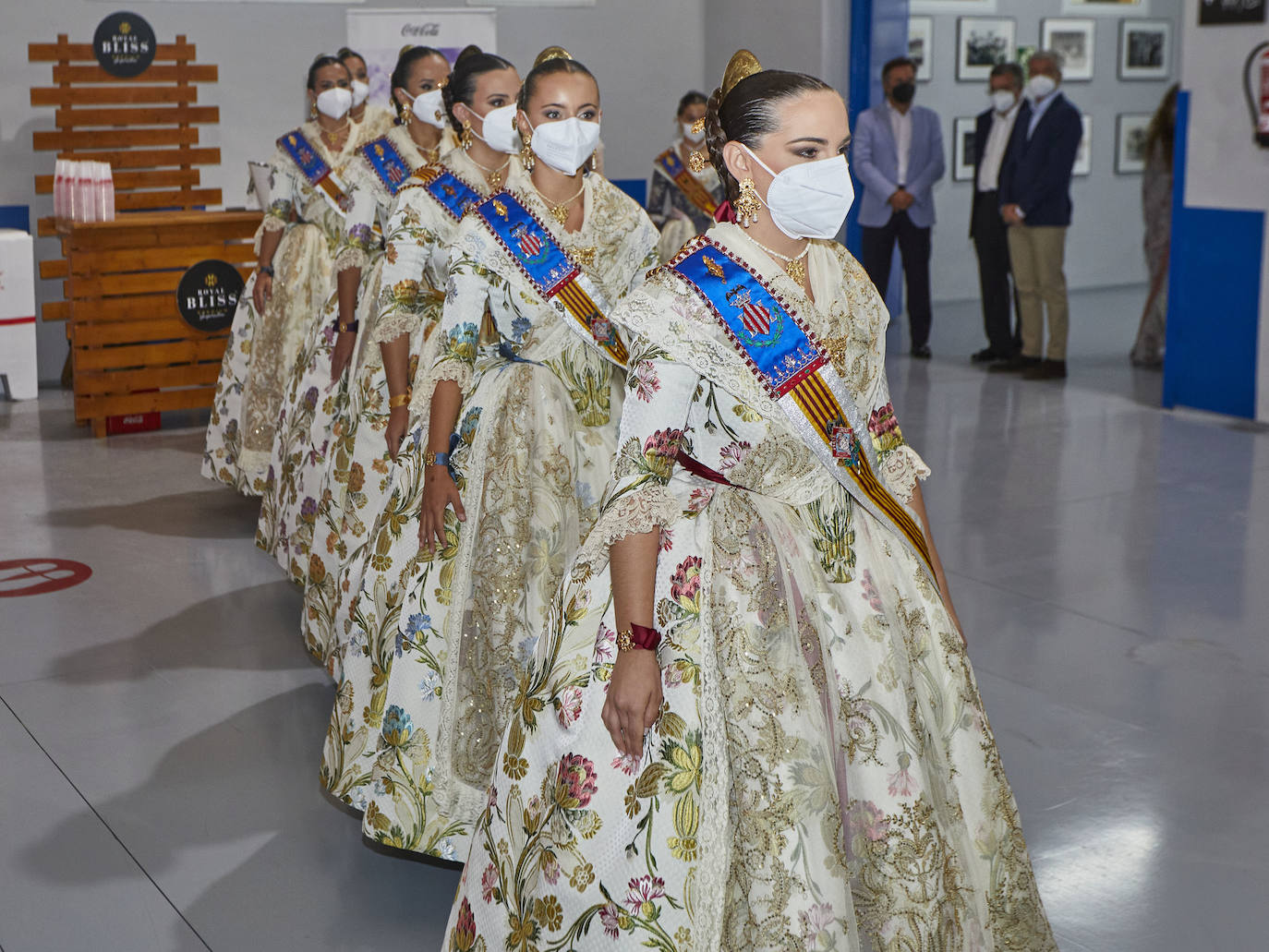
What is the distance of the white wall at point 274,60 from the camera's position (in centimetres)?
813

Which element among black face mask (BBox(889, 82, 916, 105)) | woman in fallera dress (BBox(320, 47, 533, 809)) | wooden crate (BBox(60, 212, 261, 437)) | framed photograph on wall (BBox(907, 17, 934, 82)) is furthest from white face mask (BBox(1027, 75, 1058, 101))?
woman in fallera dress (BBox(320, 47, 533, 809))

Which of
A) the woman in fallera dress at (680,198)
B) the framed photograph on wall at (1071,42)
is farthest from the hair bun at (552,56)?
the framed photograph on wall at (1071,42)

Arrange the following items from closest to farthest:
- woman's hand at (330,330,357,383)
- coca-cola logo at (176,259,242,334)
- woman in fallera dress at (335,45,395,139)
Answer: woman's hand at (330,330,357,383) < woman in fallera dress at (335,45,395,139) < coca-cola logo at (176,259,242,334)

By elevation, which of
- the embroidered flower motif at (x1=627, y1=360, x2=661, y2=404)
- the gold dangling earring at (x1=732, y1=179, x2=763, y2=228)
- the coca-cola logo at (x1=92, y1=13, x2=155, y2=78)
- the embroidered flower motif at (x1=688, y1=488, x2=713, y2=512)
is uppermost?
the coca-cola logo at (x1=92, y1=13, x2=155, y2=78)

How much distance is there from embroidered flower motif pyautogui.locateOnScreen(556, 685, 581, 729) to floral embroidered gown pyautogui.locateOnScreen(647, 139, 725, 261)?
17.1 ft

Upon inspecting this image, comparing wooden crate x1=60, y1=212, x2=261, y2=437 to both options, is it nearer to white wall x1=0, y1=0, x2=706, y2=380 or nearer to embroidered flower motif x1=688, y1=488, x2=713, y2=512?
white wall x1=0, y1=0, x2=706, y2=380

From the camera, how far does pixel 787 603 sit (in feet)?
6.73

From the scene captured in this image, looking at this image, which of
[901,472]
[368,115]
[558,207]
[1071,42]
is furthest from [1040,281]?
[901,472]

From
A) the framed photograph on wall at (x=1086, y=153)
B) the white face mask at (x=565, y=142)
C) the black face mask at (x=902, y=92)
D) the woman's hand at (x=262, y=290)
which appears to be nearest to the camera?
the white face mask at (x=565, y=142)

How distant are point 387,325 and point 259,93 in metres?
6.08

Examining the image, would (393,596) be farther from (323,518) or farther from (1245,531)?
(1245,531)

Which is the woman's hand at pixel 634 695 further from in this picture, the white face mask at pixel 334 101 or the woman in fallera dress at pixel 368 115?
the white face mask at pixel 334 101

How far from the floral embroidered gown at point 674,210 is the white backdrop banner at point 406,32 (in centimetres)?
252

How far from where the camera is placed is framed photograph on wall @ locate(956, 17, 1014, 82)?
10.8 metres
